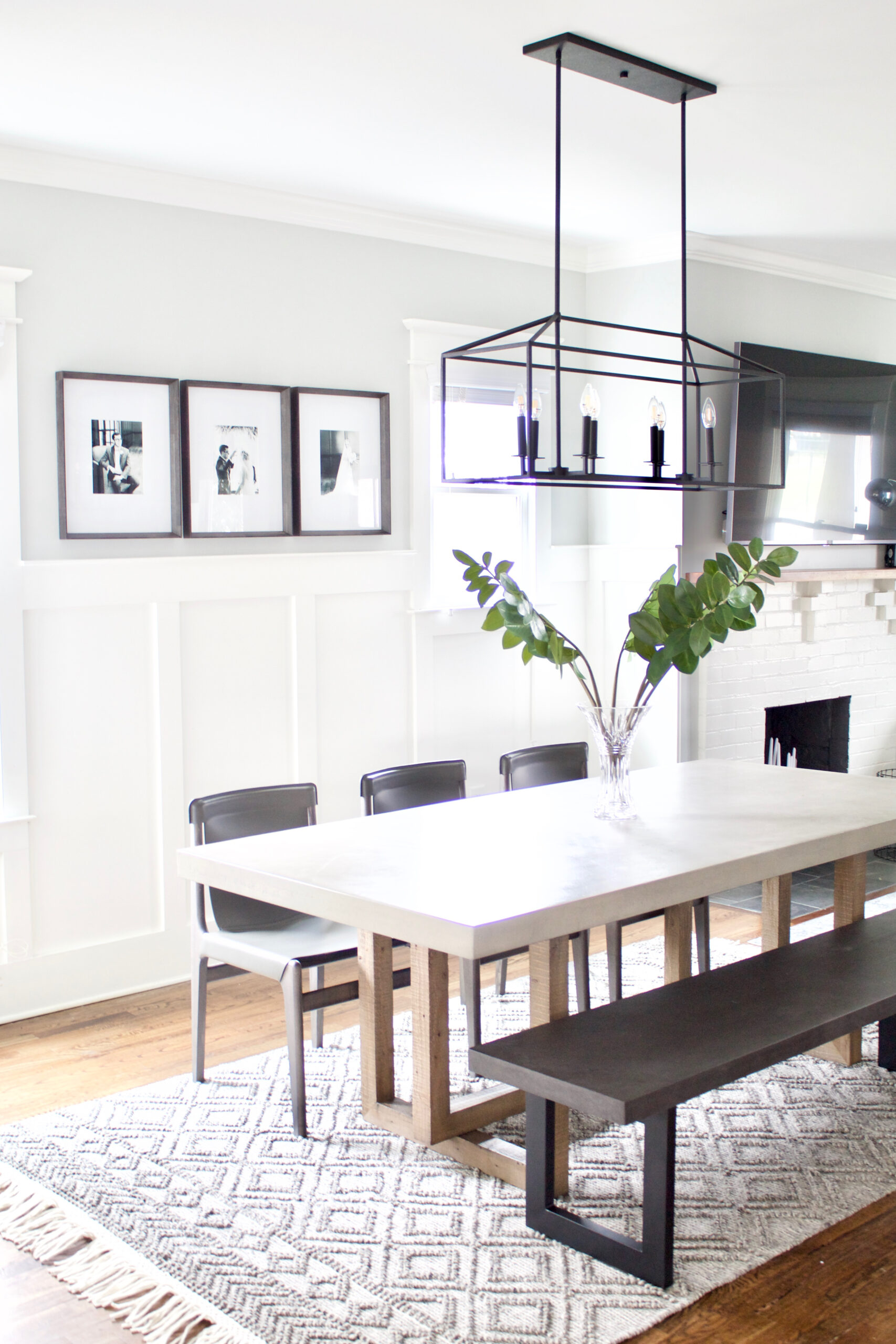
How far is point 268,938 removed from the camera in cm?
342

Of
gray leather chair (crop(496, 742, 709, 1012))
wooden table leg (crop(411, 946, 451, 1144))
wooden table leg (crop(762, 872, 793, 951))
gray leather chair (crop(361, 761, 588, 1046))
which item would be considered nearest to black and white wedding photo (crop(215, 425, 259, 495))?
gray leather chair (crop(361, 761, 588, 1046))

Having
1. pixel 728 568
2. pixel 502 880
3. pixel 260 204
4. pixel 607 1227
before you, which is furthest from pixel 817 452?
pixel 607 1227

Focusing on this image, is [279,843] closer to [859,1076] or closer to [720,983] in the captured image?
[720,983]

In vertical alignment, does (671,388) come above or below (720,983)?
above

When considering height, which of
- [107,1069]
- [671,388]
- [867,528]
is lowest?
[107,1069]

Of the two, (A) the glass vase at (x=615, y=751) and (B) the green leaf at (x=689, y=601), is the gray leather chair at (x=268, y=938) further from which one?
(B) the green leaf at (x=689, y=601)

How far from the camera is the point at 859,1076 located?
11.7 feet

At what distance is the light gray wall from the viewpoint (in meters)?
4.02

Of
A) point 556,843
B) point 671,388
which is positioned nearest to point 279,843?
point 556,843

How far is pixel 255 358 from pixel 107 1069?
2.40 m

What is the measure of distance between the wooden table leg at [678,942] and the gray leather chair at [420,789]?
29cm

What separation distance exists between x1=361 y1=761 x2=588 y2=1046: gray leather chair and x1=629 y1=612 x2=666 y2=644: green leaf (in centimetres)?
84

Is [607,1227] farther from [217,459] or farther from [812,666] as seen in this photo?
[812,666]

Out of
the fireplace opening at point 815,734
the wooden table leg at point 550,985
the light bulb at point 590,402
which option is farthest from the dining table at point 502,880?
the fireplace opening at point 815,734
